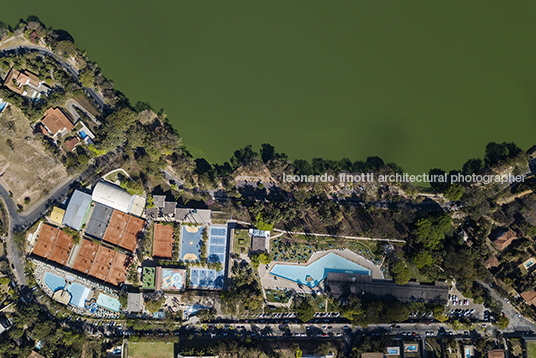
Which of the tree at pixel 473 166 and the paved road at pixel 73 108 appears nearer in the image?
the paved road at pixel 73 108

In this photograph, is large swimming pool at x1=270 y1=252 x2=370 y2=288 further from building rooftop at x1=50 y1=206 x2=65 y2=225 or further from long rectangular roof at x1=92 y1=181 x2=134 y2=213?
building rooftop at x1=50 y1=206 x2=65 y2=225

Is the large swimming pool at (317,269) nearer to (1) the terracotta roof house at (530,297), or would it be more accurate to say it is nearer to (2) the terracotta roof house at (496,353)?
(2) the terracotta roof house at (496,353)

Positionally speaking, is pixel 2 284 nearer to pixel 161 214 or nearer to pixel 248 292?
pixel 161 214

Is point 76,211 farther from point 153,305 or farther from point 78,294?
point 153,305

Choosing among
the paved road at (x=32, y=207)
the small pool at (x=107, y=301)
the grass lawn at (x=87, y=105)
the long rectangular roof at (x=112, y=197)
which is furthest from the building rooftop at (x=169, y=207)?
the grass lawn at (x=87, y=105)

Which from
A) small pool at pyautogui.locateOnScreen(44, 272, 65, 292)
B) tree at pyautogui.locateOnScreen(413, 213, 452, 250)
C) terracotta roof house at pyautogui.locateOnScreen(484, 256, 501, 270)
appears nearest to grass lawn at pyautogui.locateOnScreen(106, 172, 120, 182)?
small pool at pyautogui.locateOnScreen(44, 272, 65, 292)

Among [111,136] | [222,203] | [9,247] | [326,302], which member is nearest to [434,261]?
[326,302]
